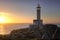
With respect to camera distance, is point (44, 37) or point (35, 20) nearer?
point (44, 37)

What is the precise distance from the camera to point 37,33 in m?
27.9

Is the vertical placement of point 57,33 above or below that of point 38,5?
below

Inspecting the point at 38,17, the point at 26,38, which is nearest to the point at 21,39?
the point at 26,38

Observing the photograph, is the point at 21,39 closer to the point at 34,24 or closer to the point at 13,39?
the point at 13,39

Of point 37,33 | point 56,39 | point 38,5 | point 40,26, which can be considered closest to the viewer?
point 56,39

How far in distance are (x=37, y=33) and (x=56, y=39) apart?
429cm

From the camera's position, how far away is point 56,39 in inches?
948

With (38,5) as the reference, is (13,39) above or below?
below

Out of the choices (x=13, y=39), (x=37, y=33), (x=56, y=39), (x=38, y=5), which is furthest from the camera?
(x=38, y=5)

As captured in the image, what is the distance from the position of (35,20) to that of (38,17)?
674 millimetres

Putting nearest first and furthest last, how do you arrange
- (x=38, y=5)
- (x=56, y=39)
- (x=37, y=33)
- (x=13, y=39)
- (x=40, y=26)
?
(x=56, y=39) < (x=13, y=39) < (x=37, y=33) < (x=40, y=26) < (x=38, y=5)

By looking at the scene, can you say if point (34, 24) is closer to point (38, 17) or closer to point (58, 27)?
point (38, 17)

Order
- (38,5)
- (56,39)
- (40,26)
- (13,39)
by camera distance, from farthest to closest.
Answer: (38,5) → (40,26) → (13,39) → (56,39)

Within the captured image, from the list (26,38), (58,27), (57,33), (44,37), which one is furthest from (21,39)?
(58,27)
